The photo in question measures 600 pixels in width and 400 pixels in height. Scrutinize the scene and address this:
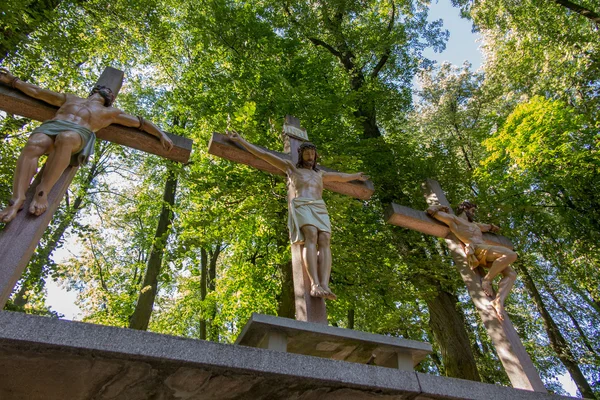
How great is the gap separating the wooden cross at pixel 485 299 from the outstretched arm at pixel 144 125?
9.41ft

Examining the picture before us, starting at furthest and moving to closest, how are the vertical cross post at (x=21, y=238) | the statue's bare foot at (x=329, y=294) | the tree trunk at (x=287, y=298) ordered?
the tree trunk at (x=287, y=298) < the statue's bare foot at (x=329, y=294) < the vertical cross post at (x=21, y=238)

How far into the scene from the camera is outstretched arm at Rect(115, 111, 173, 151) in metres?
4.77

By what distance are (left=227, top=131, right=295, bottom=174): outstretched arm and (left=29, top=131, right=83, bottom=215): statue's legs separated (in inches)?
65.6

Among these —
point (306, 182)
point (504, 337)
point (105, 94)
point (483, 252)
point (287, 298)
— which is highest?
point (287, 298)

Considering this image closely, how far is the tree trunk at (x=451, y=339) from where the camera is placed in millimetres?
8305

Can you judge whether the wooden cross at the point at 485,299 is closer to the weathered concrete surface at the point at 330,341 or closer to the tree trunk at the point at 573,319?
the weathered concrete surface at the point at 330,341

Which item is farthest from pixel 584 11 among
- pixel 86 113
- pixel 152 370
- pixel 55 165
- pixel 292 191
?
pixel 152 370

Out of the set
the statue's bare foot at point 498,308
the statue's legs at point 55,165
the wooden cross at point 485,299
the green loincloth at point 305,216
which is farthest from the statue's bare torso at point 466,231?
the statue's legs at point 55,165

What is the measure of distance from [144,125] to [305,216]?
6.95 feet

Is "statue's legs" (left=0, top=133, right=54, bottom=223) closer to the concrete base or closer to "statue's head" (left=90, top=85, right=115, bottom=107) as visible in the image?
"statue's head" (left=90, top=85, right=115, bottom=107)

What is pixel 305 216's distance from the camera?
4.37 m

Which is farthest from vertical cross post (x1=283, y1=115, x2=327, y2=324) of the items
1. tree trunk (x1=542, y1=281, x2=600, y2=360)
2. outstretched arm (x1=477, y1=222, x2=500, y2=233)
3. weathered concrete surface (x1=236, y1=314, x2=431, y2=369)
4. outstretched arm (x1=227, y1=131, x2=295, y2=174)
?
tree trunk (x1=542, y1=281, x2=600, y2=360)

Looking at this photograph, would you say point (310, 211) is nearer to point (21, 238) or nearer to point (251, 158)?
point (251, 158)

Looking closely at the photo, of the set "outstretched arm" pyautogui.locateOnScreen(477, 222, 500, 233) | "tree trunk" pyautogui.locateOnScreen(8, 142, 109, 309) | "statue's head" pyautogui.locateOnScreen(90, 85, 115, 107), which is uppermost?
"tree trunk" pyautogui.locateOnScreen(8, 142, 109, 309)
